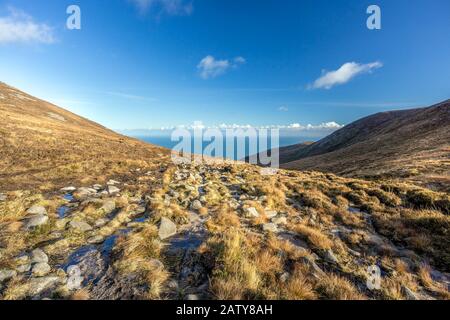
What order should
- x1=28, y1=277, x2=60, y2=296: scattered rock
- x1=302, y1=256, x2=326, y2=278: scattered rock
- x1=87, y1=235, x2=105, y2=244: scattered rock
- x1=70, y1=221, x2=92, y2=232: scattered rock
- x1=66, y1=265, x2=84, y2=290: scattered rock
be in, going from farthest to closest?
1. x1=70, y1=221, x2=92, y2=232: scattered rock
2. x1=87, y1=235, x2=105, y2=244: scattered rock
3. x1=302, y1=256, x2=326, y2=278: scattered rock
4. x1=66, y1=265, x2=84, y2=290: scattered rock
5. x1=28, y1=277, x2=60, y2=296: scattered rock

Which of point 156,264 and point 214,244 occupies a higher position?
point 214,244

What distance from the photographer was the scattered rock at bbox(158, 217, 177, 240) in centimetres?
699

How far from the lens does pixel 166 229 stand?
24.0 feet

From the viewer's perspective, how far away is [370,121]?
119312mm

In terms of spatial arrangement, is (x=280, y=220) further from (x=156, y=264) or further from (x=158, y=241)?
(x=156, y=264)

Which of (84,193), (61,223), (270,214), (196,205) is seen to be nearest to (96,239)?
(61,223)

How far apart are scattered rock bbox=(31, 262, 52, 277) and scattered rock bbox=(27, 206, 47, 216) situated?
396cm

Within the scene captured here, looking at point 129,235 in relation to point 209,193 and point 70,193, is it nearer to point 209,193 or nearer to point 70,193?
point 209,193

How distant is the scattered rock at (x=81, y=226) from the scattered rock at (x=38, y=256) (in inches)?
60.9

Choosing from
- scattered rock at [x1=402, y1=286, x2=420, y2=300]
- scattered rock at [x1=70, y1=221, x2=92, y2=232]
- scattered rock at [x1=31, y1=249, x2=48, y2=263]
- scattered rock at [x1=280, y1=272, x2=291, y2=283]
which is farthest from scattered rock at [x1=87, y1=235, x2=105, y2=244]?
scattered rock at [x1=402, y1=286, x2=420, y2=300]

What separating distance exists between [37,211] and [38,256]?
4.01m

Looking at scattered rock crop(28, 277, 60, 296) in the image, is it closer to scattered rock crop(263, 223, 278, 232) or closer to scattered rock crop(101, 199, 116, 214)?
scattered rock crop(101, 199, 116, 214)

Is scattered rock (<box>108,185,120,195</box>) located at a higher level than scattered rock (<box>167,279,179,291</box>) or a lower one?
higher

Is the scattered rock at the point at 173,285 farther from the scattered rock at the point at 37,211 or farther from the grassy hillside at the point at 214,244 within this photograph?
the scattered rock at the point at 37,211
